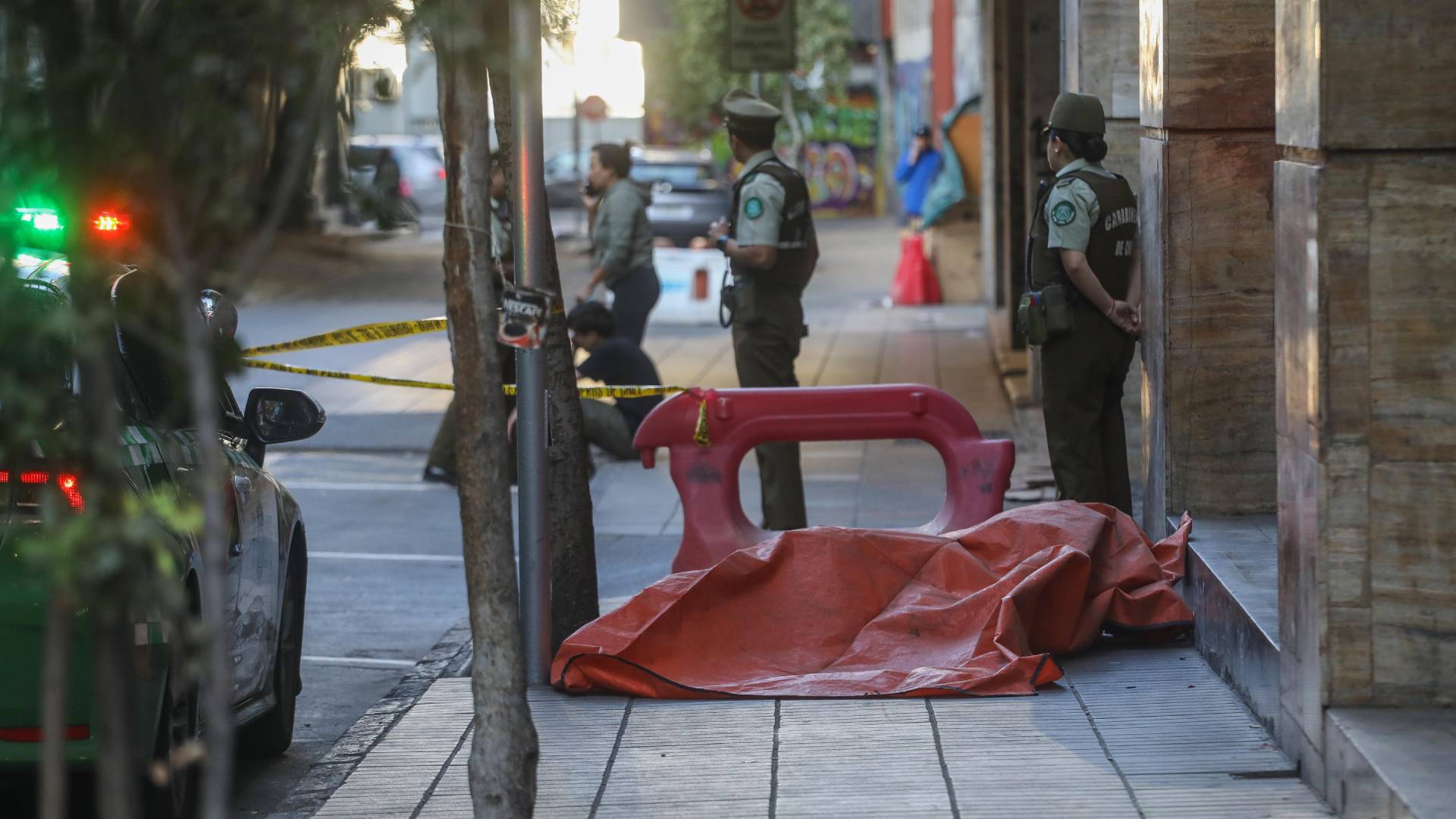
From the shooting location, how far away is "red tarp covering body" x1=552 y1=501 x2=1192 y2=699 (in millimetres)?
6082

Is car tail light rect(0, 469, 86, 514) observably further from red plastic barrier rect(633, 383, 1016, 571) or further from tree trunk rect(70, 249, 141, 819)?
red plastic barrier rect(633, 383, 1016, 571)

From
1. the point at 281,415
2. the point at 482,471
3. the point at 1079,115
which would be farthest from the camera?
the point at 1079,115

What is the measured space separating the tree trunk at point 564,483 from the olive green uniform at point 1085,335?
80.6 inches

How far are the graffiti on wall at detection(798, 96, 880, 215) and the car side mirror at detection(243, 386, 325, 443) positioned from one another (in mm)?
38720

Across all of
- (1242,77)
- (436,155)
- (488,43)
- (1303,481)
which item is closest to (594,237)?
(1242,77)

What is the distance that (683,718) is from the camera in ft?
19.1

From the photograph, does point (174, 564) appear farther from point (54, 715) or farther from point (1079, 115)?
point (1079, 115)

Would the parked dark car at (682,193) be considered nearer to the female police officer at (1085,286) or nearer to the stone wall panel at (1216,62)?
the female police officer at (1085,286)

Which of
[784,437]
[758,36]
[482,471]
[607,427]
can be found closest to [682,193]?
[758,36]

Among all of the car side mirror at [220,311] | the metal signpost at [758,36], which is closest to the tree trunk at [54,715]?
the car side mirror at [220,311]

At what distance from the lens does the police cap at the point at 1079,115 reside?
7543mm

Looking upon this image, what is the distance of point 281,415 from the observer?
6.03 m

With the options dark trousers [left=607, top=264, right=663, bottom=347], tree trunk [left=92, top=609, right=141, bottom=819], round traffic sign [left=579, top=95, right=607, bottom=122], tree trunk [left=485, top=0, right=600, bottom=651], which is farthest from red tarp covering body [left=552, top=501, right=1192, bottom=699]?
round traffic sign [left=579, top=95, right=607, bottom=122]

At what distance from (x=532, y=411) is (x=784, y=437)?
169cm
